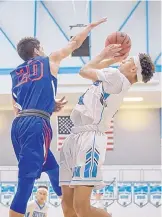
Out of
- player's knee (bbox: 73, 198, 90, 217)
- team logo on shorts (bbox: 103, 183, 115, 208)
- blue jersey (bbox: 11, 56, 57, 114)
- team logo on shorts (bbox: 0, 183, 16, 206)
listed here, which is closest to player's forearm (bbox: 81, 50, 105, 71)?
blue jersey (bbox: 11, 56, 57, 114)

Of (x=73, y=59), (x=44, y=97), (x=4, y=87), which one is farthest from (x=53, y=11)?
(x=44, y=97)

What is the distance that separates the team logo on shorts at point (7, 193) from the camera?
1058 centimetres

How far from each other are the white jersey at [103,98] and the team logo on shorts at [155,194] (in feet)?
22.1

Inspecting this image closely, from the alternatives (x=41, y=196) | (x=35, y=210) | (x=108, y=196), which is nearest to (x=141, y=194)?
(x=108, y=196)

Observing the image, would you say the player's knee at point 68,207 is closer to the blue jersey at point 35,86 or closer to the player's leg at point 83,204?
the player's leg at point 83,204

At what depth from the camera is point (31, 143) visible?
4.03 meters

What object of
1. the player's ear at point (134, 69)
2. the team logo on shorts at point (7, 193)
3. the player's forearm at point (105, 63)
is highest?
the player's forearm at point (105, 63)

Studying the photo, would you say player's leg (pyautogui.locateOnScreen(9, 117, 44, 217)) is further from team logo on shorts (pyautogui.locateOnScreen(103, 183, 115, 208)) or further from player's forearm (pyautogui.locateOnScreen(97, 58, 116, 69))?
team logo on shorts (pyautogui.locateOnScreen(103, 183, 115, 208))

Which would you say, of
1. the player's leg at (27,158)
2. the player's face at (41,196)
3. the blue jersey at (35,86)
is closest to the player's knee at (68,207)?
the player's leg at (27,158)

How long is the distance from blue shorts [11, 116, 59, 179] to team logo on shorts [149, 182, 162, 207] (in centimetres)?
676

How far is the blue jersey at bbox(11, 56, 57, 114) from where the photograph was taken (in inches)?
164

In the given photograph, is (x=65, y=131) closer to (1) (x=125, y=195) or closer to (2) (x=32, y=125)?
(1) (x=125, y=195)

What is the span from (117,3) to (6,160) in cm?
615

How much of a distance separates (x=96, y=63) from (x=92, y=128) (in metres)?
0.67
